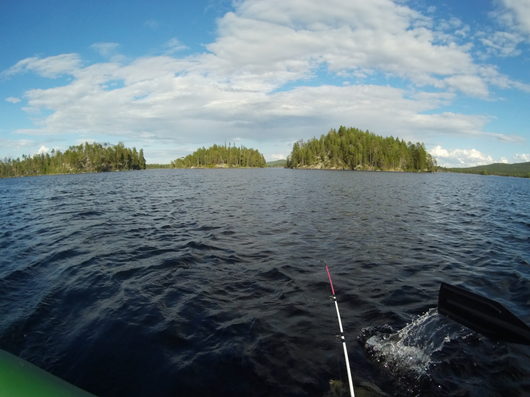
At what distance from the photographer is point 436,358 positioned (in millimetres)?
6031

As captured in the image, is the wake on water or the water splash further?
the water splash

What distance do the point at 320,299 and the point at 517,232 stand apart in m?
18.6

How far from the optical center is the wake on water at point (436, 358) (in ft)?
17.2

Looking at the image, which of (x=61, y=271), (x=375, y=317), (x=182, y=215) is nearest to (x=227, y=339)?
(x=375, y=317)

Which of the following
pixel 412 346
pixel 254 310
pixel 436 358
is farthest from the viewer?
pixel 254 310

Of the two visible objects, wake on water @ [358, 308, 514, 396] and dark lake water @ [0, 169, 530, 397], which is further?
dark lake water @ [0, 169, 530, 397]

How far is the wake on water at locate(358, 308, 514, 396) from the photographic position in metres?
5.25

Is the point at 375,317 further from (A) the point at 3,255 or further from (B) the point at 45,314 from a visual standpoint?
(A) the point at 3,255

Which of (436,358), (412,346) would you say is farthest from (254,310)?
(436,358)

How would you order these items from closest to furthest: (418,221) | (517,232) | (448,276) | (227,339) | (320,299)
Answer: (227,339)
(320,299)
(448,276)
(517,232)
(418,221)

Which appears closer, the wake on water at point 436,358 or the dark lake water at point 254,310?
the wake on water at point 436,358

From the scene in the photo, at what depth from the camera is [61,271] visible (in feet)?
35.7

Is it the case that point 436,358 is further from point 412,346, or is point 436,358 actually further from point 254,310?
point 254,310

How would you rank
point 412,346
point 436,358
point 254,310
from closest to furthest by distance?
point 436,358 < point 412,346 < point 254,310
